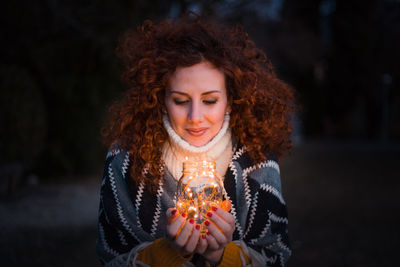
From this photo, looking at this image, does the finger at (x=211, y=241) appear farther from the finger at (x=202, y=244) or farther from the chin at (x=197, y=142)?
the chin at (x=197, y=142)

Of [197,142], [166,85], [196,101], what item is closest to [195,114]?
[196,101]

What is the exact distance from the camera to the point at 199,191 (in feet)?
5.94

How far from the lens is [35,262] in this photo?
13.2 feet

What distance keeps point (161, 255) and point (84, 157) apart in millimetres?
→ 7074

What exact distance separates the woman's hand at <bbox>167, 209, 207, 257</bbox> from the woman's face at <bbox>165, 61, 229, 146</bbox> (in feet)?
1.78

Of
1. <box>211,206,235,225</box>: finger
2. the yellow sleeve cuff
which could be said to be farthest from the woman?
<box>211,206,235,225</box>: finger

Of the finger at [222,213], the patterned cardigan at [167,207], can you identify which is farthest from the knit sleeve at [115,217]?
the finger at [222,213]

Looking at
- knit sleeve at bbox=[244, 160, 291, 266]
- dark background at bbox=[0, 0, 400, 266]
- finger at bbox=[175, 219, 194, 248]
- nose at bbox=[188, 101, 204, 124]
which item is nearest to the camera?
finger at bbox=[175, 219, 194, 248]

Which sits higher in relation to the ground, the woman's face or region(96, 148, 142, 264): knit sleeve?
the woman's face

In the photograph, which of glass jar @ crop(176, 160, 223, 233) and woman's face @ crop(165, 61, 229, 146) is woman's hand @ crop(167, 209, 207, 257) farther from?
woman's face @ crop(165, 61, 229, 146)

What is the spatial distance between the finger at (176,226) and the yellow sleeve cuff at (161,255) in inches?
11.1

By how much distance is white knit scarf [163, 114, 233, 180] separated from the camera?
2141 millimetres

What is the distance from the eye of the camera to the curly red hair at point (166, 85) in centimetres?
221

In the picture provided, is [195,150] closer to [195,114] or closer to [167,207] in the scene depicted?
[195,114]
